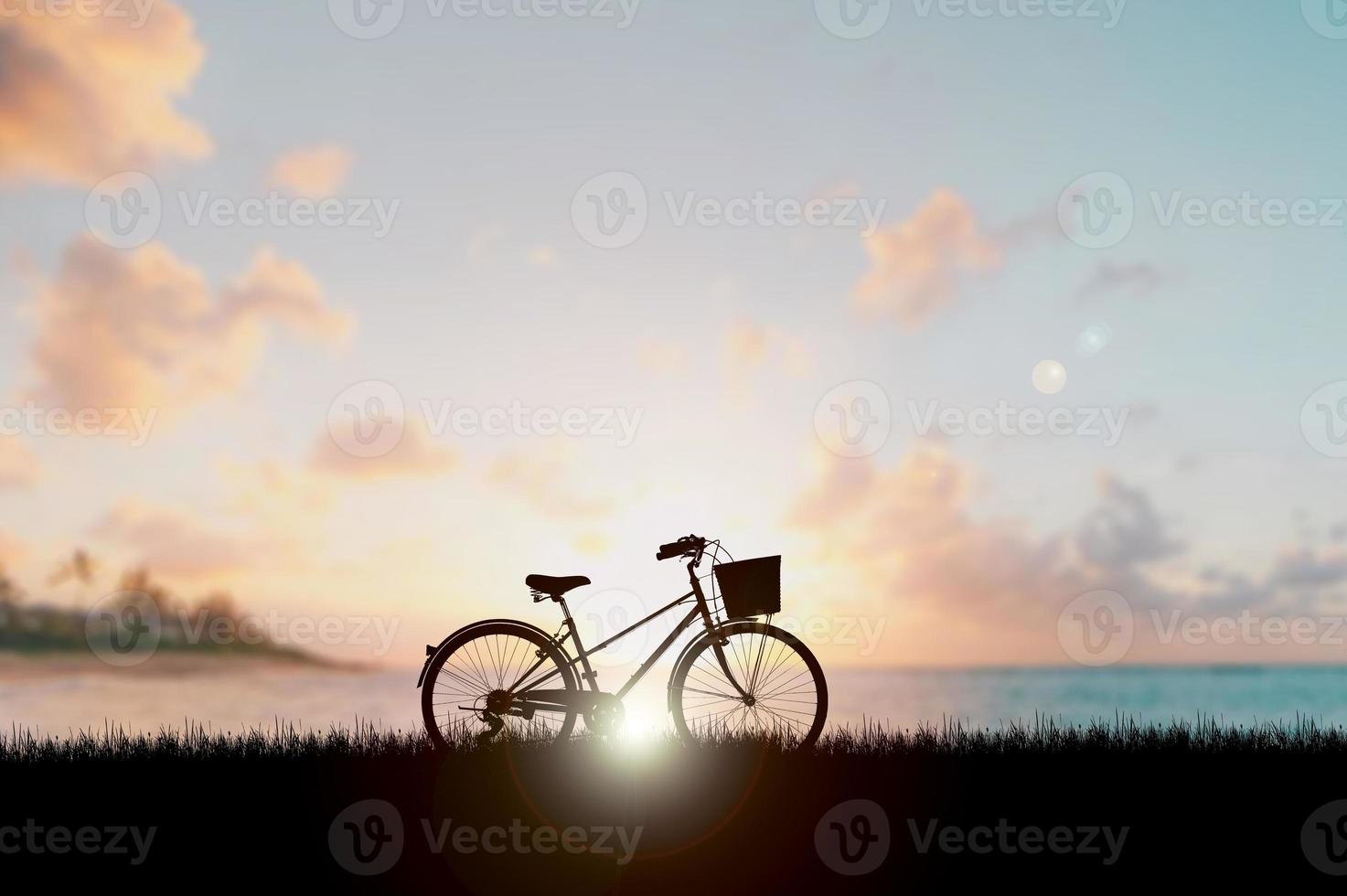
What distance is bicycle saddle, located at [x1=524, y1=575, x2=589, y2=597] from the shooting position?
364 inches

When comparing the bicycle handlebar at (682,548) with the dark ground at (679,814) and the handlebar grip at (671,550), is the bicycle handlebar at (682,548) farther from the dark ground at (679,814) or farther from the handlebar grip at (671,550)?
the dark ground at (679,814)

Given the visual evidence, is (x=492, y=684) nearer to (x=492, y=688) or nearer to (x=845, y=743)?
(x=492, y=688)

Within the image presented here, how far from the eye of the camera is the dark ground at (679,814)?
6.93 m

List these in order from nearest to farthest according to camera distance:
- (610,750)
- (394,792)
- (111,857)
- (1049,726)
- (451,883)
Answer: (451,883)
(111,857)
(394,792)
(610,750)
(1049,726)

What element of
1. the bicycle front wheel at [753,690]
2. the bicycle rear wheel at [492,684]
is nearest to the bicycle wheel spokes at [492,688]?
the bicycle rear wheel at [492,684]

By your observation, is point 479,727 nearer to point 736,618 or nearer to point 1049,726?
point 736,618

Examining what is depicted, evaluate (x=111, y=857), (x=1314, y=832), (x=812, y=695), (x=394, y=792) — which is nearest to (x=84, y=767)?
(x=111, y=857)

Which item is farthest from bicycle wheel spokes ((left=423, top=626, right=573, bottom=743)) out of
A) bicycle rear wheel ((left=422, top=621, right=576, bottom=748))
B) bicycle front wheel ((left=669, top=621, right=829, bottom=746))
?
bicycle front wheel ((left=669, top=621, right=829, bottom=746))

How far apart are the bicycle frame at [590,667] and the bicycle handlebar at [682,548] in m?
0.10

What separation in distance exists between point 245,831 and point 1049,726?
678 centimetres

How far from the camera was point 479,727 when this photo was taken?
30.6ft

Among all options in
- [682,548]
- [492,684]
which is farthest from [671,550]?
[492,684]

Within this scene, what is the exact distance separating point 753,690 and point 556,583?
1907mm

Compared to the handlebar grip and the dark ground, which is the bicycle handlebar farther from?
the dark ground
